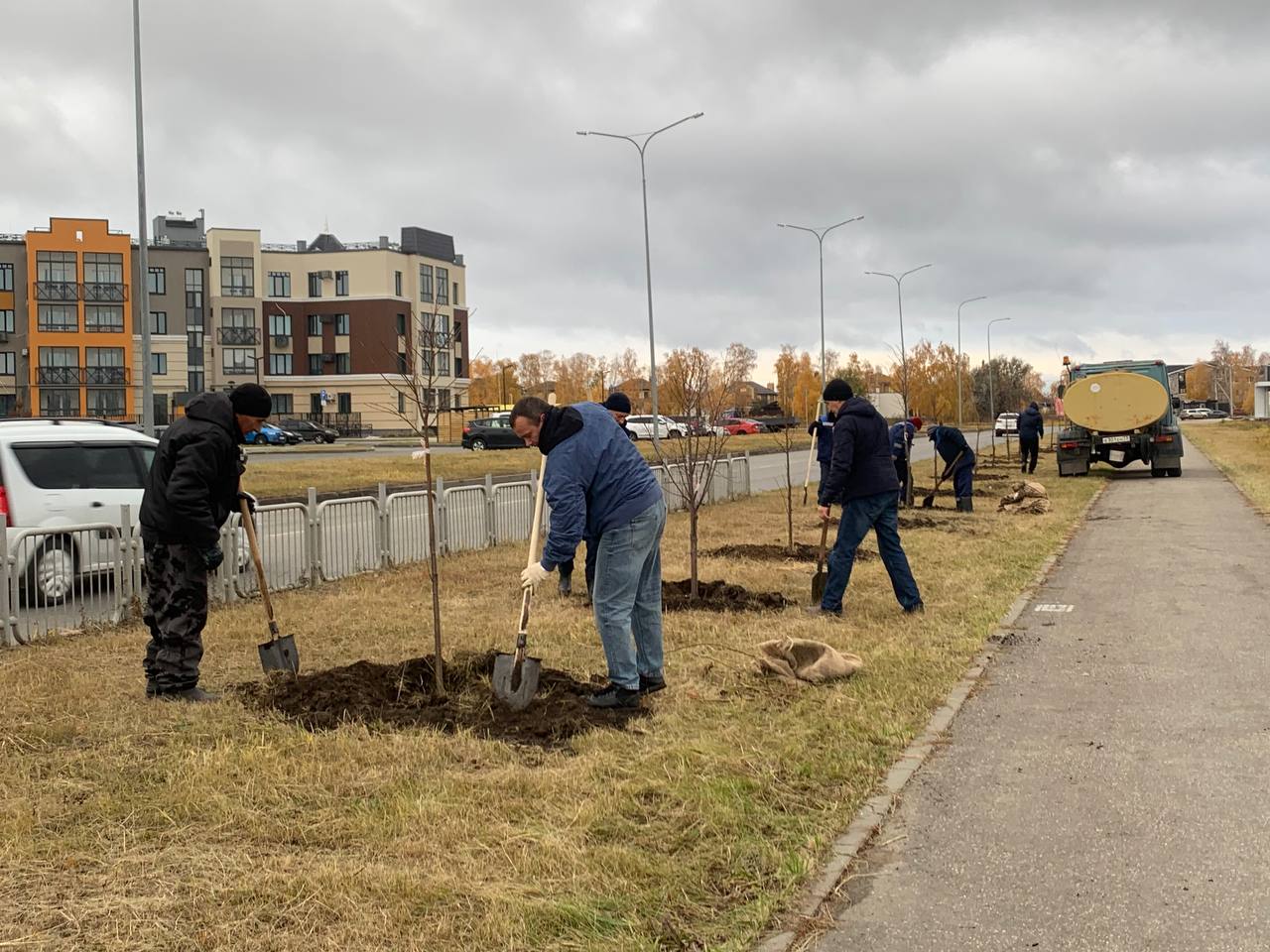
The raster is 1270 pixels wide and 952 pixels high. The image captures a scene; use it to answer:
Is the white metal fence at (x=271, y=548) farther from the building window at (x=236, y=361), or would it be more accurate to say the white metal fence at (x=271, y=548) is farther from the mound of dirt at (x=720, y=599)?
the building window at (x=236, y=361)

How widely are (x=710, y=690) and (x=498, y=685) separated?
48.3 inches

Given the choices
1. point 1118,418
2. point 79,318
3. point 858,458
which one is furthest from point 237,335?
point 858,458

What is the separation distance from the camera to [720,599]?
998 centimetres

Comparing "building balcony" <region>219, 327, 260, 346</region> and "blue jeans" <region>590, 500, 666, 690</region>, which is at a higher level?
"building balcony" <region>219, 327, 260, 346</region>

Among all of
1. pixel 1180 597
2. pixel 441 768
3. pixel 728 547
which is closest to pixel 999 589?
pixel 1180 597

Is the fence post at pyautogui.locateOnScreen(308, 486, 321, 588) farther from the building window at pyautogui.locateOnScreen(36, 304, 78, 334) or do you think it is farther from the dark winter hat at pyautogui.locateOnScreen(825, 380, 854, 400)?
→ the building window at pyautogui.locateOnScreen(36, 304, 78, 334)

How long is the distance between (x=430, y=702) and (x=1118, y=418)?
23.1 m

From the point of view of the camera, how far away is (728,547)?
45.8 feet

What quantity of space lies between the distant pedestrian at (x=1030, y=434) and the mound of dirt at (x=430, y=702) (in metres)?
24.0

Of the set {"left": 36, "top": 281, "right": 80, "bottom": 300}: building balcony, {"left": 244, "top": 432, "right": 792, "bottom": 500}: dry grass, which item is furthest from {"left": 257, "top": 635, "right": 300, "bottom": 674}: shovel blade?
{"left": 36, "top": 281, "right": 80, "bottom": 300}: building balcony

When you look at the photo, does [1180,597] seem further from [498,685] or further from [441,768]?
[441,768]

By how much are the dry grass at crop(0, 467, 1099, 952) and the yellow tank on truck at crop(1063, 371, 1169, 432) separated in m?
19.8

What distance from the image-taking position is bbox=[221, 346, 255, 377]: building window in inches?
3406

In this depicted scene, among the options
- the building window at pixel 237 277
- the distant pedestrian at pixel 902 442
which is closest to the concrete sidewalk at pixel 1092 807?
the distant pedestrian at pixel 902 442
